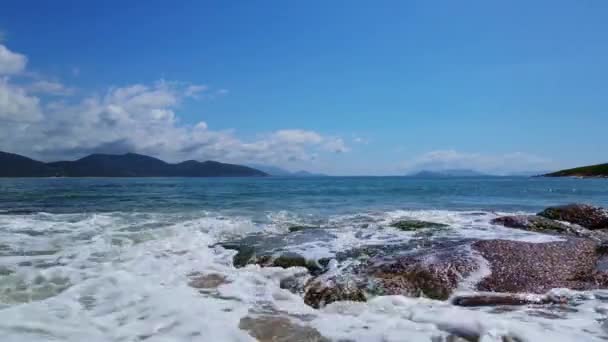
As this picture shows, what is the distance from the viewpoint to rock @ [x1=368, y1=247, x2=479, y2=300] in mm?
7703

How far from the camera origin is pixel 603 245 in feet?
35.8

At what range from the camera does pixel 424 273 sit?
8312 mm

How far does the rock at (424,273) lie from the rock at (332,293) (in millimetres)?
454

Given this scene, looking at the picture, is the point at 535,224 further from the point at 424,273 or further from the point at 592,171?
the point at 592,171

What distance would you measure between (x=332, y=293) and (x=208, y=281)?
3048mm

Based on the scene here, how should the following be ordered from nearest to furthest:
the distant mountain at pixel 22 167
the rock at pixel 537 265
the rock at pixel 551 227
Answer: the rock at pixel 537 265 → the rock at pixel 551 227 → the distant mountain at pixel 22 167

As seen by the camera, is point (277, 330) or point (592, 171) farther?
point (592, 171)

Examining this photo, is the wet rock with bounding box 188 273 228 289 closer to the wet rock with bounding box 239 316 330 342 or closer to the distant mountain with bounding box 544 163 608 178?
the wet rock with bounding box 239 316 330 342

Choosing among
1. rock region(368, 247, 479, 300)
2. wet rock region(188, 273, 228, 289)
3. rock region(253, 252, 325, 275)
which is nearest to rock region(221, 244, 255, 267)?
rock region(253, 252, 325, 275)

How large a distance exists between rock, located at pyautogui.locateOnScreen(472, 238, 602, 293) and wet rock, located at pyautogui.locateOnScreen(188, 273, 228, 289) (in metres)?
5.40

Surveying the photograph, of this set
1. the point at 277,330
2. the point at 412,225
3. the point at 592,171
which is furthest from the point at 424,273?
the point at 592,171

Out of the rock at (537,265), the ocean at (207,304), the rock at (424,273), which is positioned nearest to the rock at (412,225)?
the ocean at (207,304)

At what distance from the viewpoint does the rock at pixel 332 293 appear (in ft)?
23.7

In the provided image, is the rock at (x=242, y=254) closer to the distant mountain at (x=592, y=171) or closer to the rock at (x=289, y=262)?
the rock at (x=289, y=262)
